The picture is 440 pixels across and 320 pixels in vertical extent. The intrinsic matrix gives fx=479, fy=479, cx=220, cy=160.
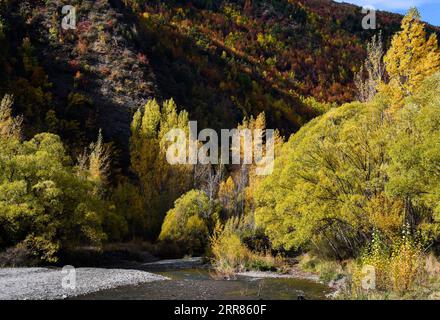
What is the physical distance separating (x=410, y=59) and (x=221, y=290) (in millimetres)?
20168

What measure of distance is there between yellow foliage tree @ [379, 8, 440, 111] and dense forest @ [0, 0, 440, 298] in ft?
0.31

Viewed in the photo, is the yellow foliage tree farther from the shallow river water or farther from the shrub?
the shrub

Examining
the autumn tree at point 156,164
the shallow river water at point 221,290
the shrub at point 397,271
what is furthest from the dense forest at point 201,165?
the shallow river water at point 221,290

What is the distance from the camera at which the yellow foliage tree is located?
30308 millimetres

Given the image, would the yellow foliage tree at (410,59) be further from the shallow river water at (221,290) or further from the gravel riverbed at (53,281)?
the gravel riverbed at (53,281)

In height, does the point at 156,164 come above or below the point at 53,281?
above

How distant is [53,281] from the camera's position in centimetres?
2205

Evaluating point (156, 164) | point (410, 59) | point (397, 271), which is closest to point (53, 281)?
point (397, 271)

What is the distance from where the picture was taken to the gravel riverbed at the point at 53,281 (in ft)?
61.2

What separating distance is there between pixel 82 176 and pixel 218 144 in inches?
1888

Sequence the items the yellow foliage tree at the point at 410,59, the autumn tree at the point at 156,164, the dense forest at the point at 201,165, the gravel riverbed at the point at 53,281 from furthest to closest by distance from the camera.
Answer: the autumn tree at the point at 156,164
the yellow foliage tree at the point at 410,59
the dense forest at the point at 201,165
the gravel riverbed at the point at 53,281

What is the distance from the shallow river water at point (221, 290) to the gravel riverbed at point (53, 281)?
0.95 m

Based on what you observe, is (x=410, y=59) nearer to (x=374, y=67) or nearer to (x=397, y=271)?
(x=374, y=67)
